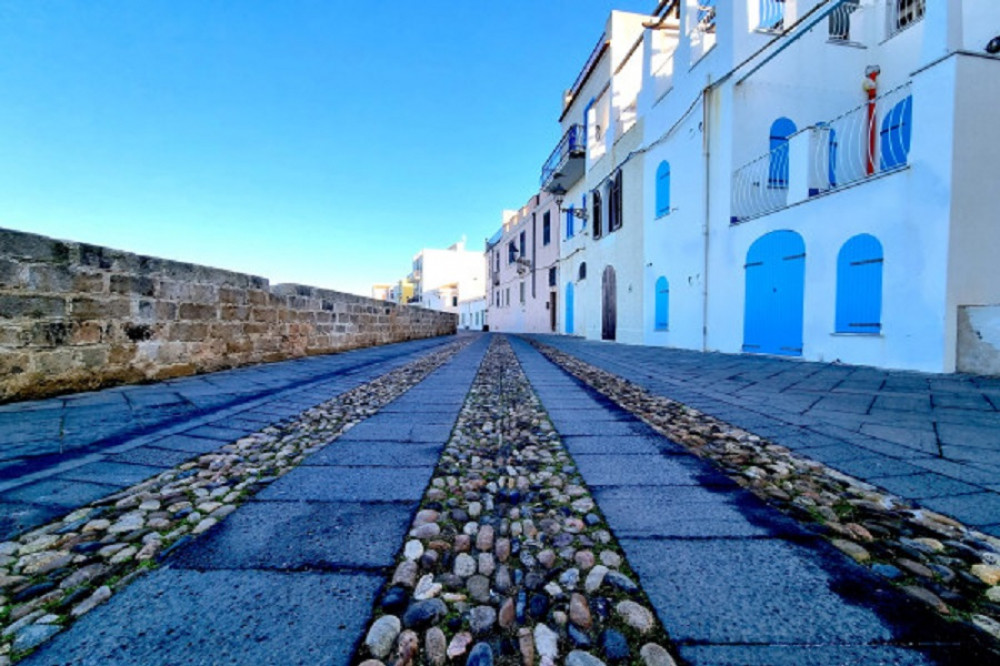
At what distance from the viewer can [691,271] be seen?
7.90 meters

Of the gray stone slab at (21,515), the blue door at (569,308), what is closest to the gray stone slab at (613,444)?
the gray stone slab at (21,515)

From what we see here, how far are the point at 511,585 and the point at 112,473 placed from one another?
5.97ft

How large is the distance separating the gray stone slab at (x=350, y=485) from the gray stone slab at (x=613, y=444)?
83 centimetres

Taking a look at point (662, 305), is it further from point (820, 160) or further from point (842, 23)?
point (842, 23)

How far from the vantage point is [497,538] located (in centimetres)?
122

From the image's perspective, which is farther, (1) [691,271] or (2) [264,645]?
(1) [691,271]

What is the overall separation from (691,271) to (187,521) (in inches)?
334

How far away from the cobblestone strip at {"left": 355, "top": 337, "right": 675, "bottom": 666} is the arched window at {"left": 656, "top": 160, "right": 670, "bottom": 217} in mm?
8683

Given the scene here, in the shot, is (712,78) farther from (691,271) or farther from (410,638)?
(410,638)

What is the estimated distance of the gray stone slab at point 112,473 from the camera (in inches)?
62.3

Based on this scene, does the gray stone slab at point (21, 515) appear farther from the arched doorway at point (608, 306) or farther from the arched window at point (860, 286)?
the arched doorway at point (608, 306)

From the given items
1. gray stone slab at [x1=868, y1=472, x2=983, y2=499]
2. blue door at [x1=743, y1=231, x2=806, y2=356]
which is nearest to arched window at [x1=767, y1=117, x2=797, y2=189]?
blue door at [x1=743, y1=231, x2=806, y2=356]

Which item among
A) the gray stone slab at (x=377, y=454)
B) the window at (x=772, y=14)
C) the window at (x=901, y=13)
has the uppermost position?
the window at (x=901, y=13)

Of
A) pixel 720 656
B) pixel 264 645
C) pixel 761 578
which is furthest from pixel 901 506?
pixel 264 645
